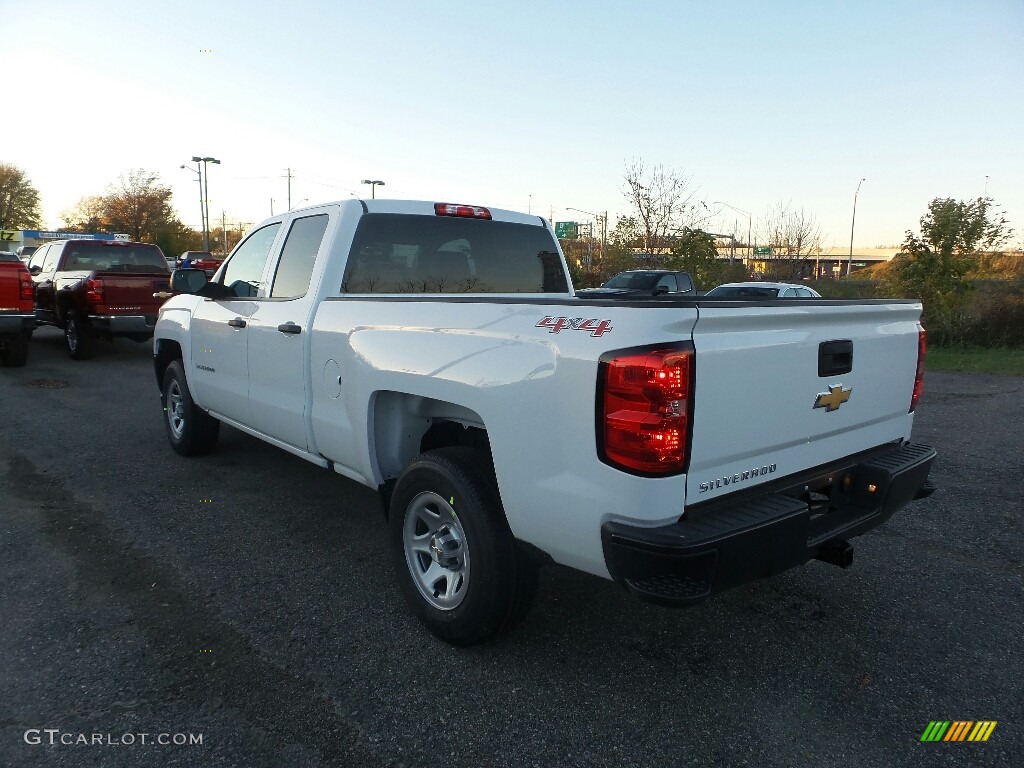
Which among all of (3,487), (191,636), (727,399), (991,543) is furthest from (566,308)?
(3,487)

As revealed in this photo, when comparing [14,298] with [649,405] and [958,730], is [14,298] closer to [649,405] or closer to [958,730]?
[649,405]

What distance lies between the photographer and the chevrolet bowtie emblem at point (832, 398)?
2.81m

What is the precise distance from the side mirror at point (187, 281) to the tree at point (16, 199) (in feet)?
266

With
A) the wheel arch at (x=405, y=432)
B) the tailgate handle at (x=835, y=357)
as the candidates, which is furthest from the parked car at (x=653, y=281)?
the tailgate handle at (x=835, y=357)

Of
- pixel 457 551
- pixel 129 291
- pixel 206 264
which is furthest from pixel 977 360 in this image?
pixel 206 264

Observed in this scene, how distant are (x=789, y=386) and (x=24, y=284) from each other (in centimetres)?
1107

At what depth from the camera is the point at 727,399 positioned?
243 cm

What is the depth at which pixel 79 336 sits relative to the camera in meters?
12.0

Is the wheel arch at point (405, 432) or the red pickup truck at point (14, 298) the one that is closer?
the wheel arch at point (405, 432)

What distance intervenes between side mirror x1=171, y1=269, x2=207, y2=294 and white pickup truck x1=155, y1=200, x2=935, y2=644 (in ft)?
2.81

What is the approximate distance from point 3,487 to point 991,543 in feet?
21.9

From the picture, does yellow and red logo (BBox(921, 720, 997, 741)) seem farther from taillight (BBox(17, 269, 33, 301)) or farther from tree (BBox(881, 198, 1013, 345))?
tree (BBox(881, 198, 1013, 345))

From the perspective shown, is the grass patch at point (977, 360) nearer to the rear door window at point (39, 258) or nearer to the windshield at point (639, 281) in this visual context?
the windshield at point (639, 281)

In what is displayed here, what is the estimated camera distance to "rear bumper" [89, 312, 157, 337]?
37.8 feet
